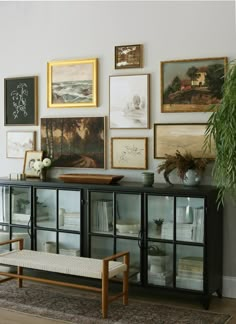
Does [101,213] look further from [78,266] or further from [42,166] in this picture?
[42,166]

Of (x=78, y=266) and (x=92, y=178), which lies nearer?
(x=78, y=266)

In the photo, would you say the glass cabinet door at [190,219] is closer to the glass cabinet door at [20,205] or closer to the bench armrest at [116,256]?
the bench armrest at [116,256]

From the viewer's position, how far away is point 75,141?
5.44 meters

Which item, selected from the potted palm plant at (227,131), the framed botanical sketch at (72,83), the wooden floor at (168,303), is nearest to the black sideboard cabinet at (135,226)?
the wooden floor at (168,303)

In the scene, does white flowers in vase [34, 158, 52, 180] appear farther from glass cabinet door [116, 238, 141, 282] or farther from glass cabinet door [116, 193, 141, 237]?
glass cabinet door [116, 238, 141, 282]

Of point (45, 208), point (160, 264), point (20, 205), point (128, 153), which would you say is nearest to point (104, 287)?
point (160, 264)

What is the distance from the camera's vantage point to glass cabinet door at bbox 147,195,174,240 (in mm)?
4594

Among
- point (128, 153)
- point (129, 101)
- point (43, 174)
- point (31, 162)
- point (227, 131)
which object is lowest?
point (43, 174)

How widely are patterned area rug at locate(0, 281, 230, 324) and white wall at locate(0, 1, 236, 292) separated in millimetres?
726

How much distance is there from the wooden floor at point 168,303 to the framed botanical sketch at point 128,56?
2116 mm

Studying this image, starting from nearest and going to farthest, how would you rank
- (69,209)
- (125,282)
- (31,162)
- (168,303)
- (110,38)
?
(125,282) → (168,303) → (69,209) → (110,38) → (31,162)

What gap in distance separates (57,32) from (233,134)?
252 cm

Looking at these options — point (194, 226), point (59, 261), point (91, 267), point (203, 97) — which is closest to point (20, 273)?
point (59, 261)

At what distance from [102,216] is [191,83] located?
56.8 inches
